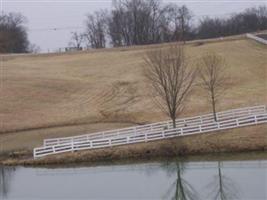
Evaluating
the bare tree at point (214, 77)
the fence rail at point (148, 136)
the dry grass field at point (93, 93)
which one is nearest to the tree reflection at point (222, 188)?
the fence rail at point (148, 136)

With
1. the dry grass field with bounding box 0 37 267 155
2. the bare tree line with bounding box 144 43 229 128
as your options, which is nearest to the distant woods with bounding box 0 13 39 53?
the dry grass field with bounding box 0 37 267 155

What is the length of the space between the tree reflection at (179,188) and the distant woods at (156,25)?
8397cm

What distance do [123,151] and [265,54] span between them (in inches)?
1419

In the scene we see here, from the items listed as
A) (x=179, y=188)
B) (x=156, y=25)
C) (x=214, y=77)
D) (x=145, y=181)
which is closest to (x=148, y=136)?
(x=145, y=181)

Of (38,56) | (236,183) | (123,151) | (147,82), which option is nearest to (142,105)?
(147,82)

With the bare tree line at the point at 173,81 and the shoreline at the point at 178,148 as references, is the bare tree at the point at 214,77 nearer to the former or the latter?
the bare tree line at the point at 173,81

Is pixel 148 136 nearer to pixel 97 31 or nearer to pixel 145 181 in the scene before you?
pixel 145 181

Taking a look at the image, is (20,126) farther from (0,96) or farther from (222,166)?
(222,166)

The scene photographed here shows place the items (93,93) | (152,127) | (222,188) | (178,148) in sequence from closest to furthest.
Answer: (222,188), (178,148), (152,127), (93,93)

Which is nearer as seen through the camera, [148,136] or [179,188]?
[179,188]

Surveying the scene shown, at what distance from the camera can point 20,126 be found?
51844 mm

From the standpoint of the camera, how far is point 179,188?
1156 inches

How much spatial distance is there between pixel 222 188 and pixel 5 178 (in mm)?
13743

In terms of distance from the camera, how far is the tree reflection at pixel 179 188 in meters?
27.3
